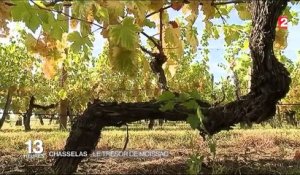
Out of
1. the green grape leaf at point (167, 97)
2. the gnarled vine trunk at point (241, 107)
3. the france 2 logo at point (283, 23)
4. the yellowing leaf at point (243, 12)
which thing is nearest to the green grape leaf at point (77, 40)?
the gnarled vine trunk at point (241, 107)

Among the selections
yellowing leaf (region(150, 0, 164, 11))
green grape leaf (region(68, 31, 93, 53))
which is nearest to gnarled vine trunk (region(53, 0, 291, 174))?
green grape leaf (region(68, 31, 93, 53))

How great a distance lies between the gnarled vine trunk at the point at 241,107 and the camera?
2347 millimetres

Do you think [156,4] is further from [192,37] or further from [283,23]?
[283,23]

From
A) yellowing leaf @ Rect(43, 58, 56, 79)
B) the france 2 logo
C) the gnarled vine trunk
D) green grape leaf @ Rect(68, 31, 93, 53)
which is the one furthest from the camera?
yellowing leaf @ Rect(43, 58, 56, 79)

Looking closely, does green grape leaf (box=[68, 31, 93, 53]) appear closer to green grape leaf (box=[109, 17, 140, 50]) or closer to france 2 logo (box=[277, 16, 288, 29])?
green grape leaf (box=[109, 17, 140, 50])

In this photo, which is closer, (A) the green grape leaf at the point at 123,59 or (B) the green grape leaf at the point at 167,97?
(B) the green grape leaf at the point at 167,97

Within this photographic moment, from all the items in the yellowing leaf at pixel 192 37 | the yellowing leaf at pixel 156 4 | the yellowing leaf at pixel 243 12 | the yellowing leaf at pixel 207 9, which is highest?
the yellowing leaf at pixel 243 12

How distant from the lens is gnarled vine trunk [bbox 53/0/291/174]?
235cm

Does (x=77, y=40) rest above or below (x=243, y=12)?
below

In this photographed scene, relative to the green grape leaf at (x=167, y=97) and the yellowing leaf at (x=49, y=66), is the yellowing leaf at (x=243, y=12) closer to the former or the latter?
the green grape leaf at (x=167, y=97)

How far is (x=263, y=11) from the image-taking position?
2.31 m

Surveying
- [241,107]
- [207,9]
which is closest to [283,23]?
[207,9]

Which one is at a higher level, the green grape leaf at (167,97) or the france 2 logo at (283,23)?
the france 2 logo at (283,23)

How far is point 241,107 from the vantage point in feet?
8.66
